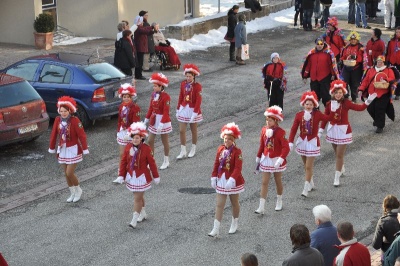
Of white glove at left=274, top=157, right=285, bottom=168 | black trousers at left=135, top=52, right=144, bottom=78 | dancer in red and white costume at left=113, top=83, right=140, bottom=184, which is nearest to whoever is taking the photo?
white glove at left=274, top=157, right=285, bottom=168

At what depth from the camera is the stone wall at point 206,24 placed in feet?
93.7

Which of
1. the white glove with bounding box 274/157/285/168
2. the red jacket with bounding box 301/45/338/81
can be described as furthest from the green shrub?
the white glove with bounding box 274/157/285/168

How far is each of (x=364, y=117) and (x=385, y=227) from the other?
987cm

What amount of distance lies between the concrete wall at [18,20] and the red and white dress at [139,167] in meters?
15.0

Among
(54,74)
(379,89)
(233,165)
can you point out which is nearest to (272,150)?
(233,165)

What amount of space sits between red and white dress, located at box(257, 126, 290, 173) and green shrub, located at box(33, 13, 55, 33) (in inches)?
574

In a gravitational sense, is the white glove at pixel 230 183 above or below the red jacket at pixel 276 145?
below

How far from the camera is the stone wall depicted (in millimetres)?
28562

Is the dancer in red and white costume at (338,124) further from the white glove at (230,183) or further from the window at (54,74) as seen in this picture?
the window at (54,74)

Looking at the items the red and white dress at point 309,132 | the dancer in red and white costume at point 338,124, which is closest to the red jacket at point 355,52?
the dancer in red and white costume at point 338,124

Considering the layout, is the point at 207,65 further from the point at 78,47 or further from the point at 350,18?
the point at 350,18

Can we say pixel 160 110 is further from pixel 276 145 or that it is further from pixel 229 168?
pixel 229 168

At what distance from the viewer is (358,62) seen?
67.7 feet

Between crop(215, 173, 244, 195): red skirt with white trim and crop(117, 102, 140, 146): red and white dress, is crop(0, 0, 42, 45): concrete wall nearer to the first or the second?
crop(117, 102, 140, 146): red and white dress
